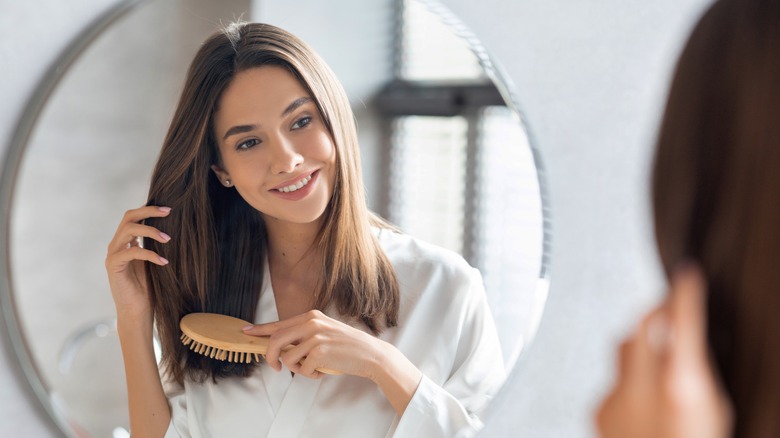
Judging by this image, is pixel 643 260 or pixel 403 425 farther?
pixel 643 260

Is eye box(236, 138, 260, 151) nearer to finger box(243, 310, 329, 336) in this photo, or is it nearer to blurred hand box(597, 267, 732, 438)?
finger box(243, 310, 329, 336)

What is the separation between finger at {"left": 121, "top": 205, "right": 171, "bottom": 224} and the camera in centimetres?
52

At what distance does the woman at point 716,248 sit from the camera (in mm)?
271

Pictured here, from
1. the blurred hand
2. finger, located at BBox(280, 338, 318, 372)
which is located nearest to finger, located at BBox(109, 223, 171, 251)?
finger, located at BBox(280, 338, 318, 372)

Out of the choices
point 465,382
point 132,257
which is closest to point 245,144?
point 132,257

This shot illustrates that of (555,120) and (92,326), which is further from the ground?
(555,120)

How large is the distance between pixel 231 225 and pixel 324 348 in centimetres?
11

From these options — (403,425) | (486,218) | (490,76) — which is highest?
(490,76)

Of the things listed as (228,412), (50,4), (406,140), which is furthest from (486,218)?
(50,4)

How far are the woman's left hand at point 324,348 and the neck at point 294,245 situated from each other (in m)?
0.04

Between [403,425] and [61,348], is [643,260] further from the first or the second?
[61,348]

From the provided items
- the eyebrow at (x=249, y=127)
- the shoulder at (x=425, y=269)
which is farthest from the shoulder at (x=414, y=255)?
the eyebrow at (x=249, y=127)

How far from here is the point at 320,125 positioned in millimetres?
500

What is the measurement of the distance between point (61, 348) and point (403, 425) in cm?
26
